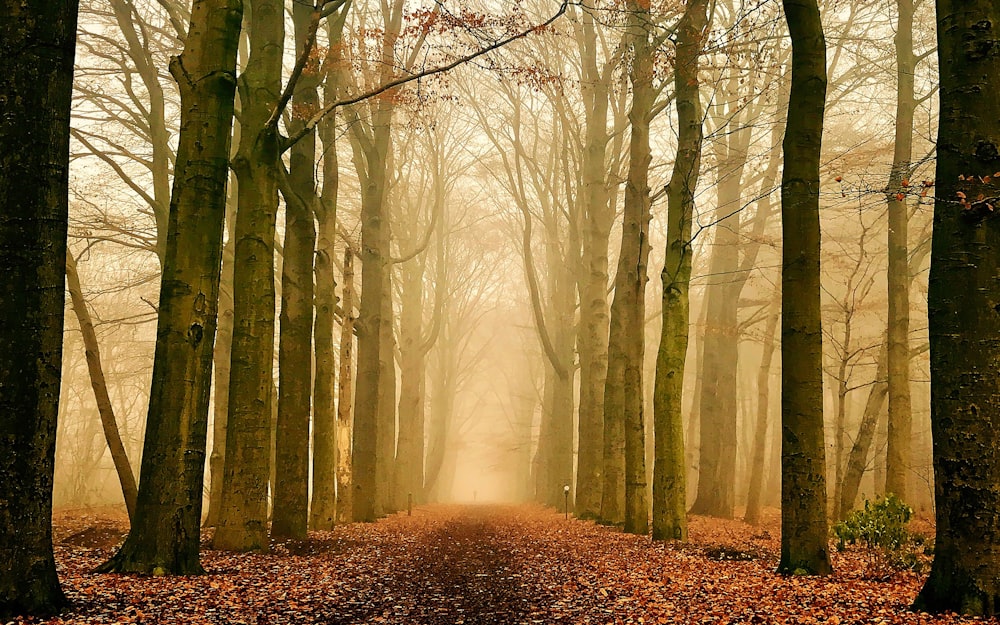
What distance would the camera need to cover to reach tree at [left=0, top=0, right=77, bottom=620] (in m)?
5.23

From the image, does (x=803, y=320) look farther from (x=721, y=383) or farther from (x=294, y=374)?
(x=721, y=383)

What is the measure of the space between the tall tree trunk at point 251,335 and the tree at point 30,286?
14.9ft

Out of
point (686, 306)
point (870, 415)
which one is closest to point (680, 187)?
point (686, 306)

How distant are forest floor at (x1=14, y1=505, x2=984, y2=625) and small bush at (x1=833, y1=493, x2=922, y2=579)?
278mm

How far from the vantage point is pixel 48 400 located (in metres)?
5.44

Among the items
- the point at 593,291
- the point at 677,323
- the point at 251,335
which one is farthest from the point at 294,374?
the point at 593,291

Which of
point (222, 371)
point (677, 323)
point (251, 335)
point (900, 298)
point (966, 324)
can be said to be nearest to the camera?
point (966, 324)

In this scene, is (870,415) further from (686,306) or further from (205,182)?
(205,182)

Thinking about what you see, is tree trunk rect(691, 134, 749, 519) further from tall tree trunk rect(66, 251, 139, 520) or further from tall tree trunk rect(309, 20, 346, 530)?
tall tree trunk rect(66, 251, 139, 520)

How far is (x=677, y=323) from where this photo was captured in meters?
12.5

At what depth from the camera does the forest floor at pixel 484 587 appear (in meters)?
6.28

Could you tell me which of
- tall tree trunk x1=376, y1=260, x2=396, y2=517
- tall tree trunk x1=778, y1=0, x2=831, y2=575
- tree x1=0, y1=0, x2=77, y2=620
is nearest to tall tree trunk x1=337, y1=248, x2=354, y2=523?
tall tree trunk x1=376, y1=260, x2=396, y2=517

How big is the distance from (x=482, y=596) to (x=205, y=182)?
5.40m

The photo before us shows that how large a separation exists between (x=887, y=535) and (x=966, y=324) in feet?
15.6
